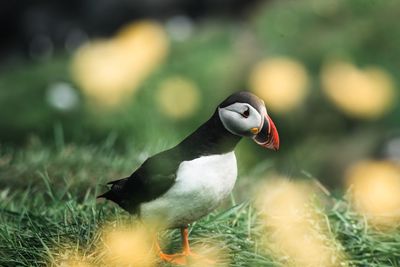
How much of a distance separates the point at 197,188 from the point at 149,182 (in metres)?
0.17

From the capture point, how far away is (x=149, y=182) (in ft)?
9.29

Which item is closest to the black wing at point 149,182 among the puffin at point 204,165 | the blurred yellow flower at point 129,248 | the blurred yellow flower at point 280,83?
the puffin at point 204,165

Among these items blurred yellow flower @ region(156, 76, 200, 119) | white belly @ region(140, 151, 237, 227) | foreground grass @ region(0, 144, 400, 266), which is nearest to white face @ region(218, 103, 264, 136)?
white belly @ region(140, 151, 237, 227)

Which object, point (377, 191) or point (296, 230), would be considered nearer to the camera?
point (296, 230)

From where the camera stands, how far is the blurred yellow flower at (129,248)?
3041mm

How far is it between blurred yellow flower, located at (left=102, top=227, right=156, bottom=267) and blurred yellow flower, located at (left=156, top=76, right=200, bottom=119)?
3.27m

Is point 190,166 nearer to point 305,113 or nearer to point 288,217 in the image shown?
point 288,217

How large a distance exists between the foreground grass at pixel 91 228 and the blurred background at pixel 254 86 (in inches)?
56.4

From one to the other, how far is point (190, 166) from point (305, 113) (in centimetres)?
367

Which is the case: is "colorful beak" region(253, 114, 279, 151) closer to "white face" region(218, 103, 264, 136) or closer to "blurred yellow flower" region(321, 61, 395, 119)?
"white face" region(218, 103, 264, 136)

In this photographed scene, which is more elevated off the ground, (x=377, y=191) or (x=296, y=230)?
(x=296, y=230)

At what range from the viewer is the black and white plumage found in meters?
2.65

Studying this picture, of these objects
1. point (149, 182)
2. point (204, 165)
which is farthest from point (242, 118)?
point (149, 182)

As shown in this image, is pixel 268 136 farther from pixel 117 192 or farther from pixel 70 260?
pixel 70 260
